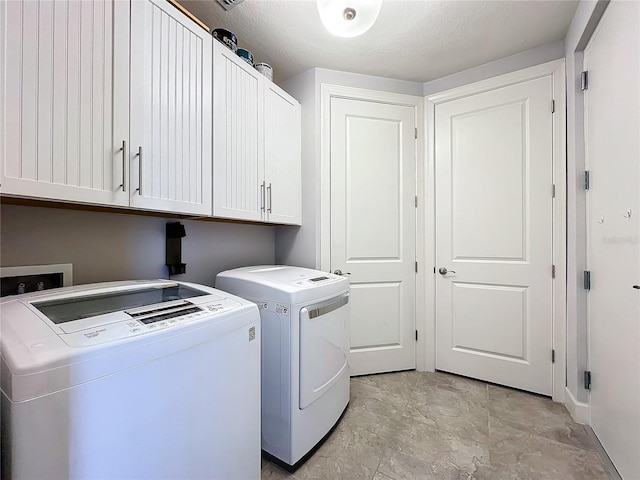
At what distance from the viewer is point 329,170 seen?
227 cm

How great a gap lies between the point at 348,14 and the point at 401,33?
766mm

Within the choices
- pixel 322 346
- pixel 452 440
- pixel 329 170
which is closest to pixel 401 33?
pixel 329 170

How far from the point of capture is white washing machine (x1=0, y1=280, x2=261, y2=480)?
62 centimetres

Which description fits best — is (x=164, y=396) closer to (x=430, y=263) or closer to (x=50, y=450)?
(x=50, y=450)

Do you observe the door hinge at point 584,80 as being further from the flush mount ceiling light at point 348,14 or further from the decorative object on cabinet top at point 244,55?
the decorative object on cabinet top at point 244,55

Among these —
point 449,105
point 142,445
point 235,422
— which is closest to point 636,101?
point 449,105

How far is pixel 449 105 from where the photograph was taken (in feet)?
7.75

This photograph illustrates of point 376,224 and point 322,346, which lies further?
point 376,224

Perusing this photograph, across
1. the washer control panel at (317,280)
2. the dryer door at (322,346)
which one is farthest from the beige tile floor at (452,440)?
the washer control panel at (317,280)

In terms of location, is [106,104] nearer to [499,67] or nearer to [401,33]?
[401,33]

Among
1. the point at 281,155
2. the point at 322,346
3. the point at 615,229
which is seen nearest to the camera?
the point at 615,229

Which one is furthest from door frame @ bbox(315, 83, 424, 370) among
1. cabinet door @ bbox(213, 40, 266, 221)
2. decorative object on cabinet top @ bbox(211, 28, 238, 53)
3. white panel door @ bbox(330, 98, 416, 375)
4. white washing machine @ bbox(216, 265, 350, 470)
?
decorative object on cabinet top @ bbox(211, 28, 238, 53)

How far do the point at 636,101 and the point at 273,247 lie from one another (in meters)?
2.22

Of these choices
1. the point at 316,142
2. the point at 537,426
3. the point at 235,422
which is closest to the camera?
the point at 235,422
